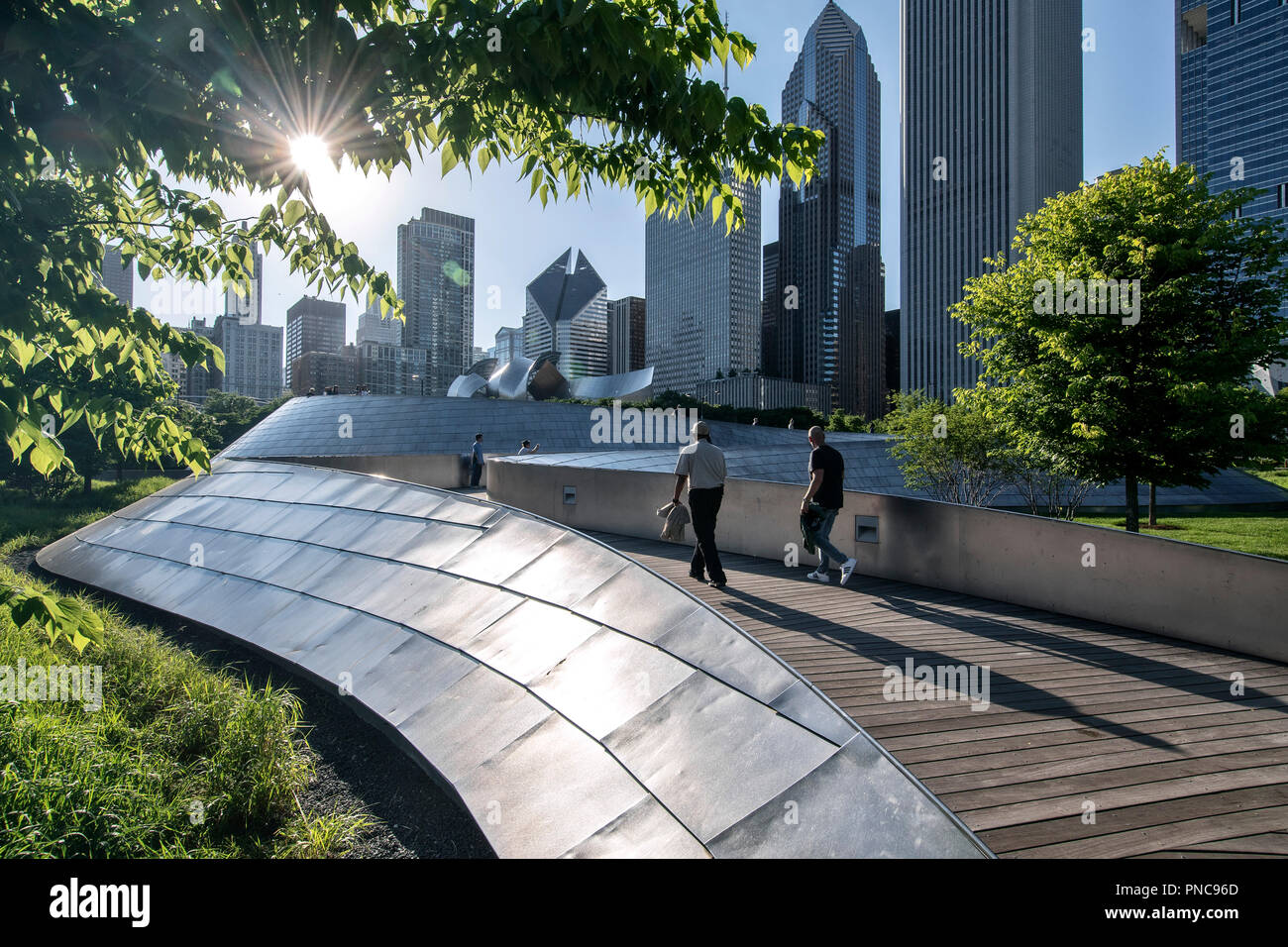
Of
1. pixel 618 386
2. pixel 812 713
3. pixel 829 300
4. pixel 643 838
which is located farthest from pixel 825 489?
pixel 829 300

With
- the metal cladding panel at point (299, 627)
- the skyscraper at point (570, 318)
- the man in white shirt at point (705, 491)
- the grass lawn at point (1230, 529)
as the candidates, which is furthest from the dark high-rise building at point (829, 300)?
the metal cladding panel at point (299, 627)

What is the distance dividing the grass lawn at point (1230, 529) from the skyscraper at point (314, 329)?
17907cm

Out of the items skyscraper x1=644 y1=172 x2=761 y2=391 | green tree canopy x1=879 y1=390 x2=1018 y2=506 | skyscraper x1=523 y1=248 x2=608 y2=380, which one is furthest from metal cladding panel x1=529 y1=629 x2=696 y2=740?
skyscraper x1=644 y1=172 x2=761 y2=391

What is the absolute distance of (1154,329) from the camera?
47.6 ft

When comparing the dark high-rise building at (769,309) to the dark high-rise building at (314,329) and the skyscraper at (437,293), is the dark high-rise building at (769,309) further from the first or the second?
the dark high-rise building at (314,329)

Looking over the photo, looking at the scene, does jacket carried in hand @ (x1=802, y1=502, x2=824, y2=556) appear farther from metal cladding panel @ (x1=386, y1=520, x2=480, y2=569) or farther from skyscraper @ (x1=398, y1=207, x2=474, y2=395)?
skyscraper @ (x1=398, y1=207, x2=474, y2=395)

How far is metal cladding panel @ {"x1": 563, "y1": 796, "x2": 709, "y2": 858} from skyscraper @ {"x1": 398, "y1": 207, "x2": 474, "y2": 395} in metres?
163

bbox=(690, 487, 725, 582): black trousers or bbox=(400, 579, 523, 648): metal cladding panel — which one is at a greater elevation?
bbox=(690, 487, 725, 582): black trousers

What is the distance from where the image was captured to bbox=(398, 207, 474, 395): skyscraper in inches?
6225

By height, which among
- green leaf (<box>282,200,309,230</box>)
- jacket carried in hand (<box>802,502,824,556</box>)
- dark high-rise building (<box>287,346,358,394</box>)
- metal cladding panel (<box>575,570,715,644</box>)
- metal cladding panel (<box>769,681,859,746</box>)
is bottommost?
metal cladding panel (<box>769,681,859,746</box>)

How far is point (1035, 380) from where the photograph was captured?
53.0 ft

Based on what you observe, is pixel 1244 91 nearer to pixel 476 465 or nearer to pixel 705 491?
pixel 476 465

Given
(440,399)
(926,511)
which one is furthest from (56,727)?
(440,399)
